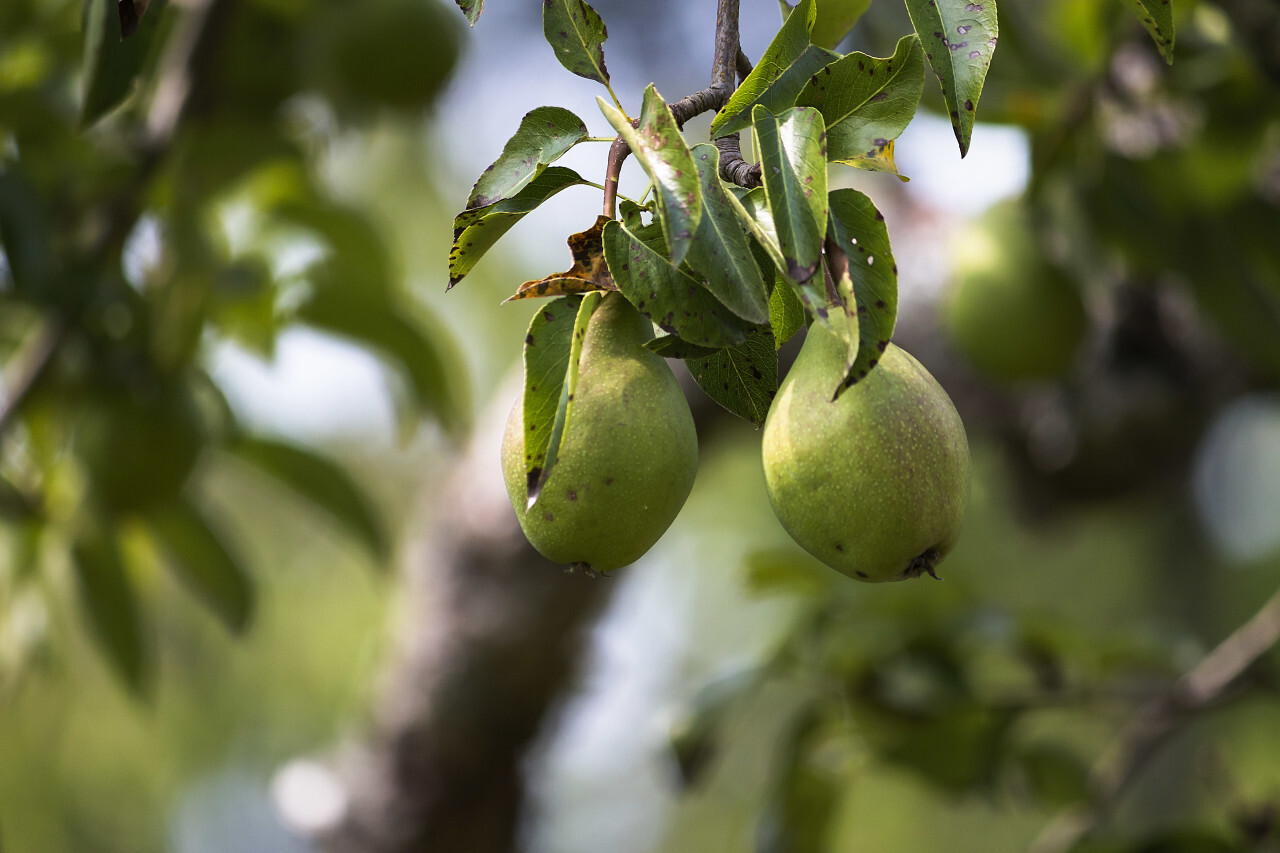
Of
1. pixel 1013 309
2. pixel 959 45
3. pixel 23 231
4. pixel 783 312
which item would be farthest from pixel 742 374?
pixel 1013 309

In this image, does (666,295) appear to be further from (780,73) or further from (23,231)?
(23,231)

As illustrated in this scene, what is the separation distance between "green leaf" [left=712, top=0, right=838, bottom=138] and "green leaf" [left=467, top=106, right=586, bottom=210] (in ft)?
0.20

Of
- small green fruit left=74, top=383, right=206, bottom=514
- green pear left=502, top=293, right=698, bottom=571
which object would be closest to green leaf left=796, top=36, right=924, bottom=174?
green pear left=502, top=293, right=698, bottom=571

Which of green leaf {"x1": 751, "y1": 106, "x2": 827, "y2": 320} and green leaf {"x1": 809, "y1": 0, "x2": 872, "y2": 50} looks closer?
green leaf {"x1": 751, "y1": 106, "x2": 827, "y2": 320}

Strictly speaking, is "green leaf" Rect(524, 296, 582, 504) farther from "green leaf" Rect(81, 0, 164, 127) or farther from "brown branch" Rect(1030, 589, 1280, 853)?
"brown branch" Rect(1030, 589, 1280, 853)

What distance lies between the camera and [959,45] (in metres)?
0.39

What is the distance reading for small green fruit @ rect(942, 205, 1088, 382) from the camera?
3.99ft

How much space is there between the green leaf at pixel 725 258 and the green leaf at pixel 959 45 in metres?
0.09

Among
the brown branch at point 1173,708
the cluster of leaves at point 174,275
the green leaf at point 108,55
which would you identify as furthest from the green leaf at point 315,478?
the brown branch at point 1173,708

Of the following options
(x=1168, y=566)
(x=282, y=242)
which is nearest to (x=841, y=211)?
(x=282, y=242)

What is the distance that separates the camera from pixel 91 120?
59cm

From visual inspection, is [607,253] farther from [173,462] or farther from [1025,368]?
[1025,368]

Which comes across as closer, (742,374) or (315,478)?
(742,374)

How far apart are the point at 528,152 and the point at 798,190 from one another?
0.12 m
